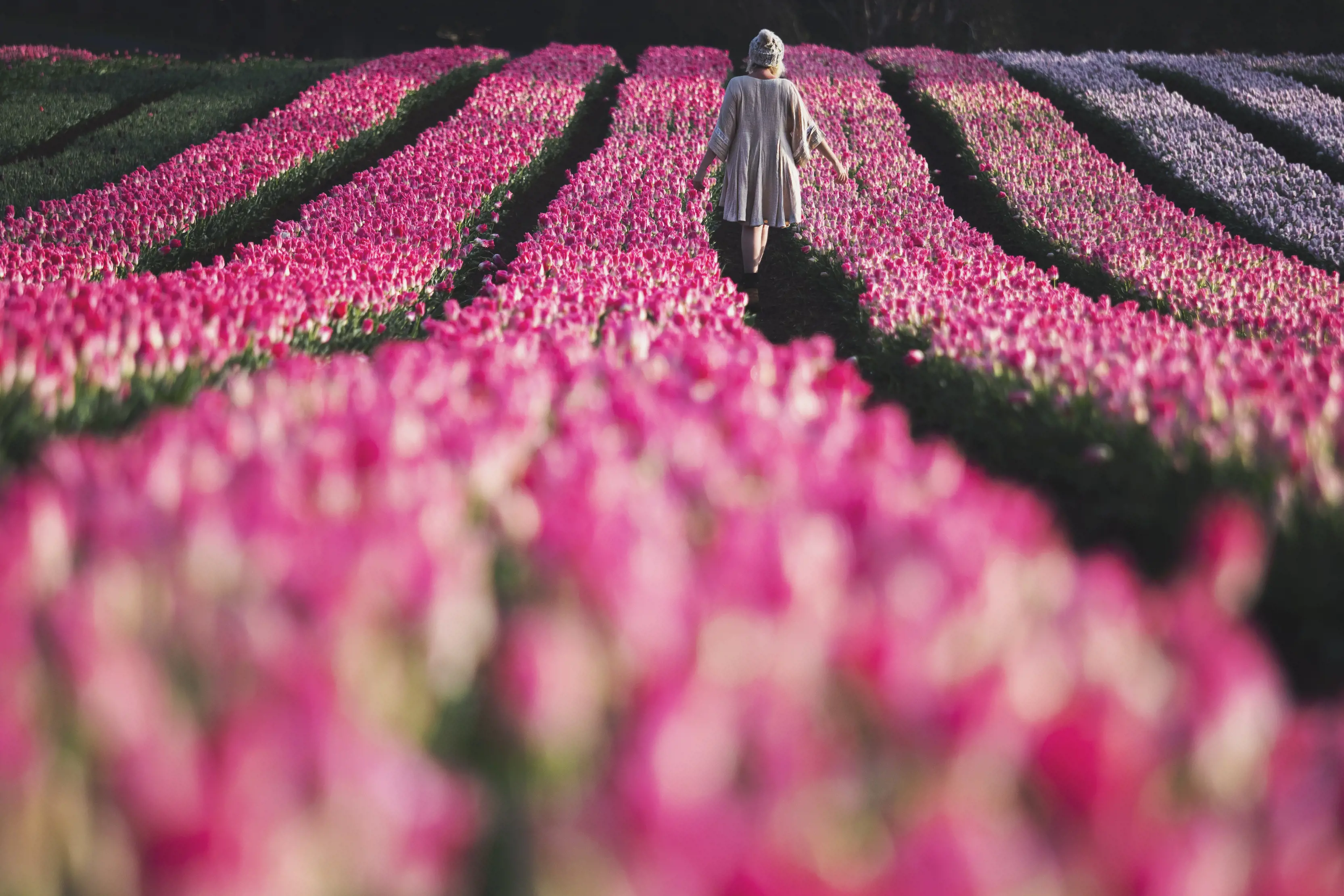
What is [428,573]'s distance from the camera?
1.43 m

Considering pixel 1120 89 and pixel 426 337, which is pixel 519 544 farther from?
pixel 1120 89

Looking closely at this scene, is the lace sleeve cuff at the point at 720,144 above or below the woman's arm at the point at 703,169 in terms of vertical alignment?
above

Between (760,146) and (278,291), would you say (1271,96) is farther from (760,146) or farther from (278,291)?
(278,291)

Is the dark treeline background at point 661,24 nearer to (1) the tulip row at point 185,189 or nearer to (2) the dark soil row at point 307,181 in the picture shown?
(2) the dark soil row at point 307,181

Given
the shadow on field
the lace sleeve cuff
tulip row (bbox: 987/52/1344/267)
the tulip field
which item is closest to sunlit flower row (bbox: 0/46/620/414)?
the tulip field

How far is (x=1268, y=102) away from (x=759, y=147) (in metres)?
14.4

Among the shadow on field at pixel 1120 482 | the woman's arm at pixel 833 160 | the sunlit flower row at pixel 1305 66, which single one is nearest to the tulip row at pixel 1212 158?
the sunlit flower row at pixel 1305 66

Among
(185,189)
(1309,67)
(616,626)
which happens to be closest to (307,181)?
(185,189)

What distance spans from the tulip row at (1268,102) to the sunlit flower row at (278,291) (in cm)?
1162

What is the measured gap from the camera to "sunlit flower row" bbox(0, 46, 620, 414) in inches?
139

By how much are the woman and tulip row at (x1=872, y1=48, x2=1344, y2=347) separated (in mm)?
2636

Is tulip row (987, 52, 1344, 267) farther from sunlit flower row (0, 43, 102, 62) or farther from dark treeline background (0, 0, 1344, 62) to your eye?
sunlit flower row (0, 43, 102, 62)

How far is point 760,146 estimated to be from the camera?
28.7ft

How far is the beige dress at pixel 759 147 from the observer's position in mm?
8742
